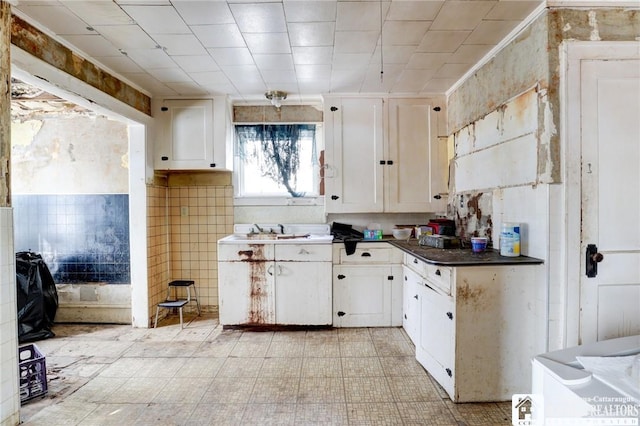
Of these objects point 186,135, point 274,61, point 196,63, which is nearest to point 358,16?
point 274,61

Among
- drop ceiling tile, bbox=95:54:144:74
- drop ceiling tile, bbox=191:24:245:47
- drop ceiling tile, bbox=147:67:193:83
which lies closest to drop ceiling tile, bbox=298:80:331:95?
drop ceiling tile, bbox=191:24:245:47

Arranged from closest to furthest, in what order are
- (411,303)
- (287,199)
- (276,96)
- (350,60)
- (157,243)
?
(350,60) → (411,303) → (276,96) → (157,243) → (287,199)

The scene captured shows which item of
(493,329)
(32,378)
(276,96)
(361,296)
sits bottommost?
(32,378)

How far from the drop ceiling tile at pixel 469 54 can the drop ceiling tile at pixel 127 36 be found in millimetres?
2160

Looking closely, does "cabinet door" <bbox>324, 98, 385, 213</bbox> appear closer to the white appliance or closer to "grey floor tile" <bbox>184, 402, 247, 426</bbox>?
"grey floor tile" <bbox>184, 402, 247, 426</bbox>

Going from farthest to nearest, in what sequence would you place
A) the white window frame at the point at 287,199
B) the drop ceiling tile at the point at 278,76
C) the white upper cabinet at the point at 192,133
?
1. the white window frame at the point at 287,199
2. the white upper cabinet at the point at 192,133
3. the drop ceiling tile at the point at 278,76

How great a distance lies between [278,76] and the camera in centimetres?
296

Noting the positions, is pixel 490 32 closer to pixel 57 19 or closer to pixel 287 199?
pixel 287 199

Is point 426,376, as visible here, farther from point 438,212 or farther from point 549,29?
point 549,29

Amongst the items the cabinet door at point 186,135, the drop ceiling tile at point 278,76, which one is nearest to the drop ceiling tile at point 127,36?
the drop ceiling tile at point 278,76

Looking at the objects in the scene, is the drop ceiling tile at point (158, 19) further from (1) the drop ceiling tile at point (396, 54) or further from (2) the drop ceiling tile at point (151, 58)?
(1) the drop ceiling tile at point (396, 54)

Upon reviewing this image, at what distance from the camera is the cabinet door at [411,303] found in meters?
2.55

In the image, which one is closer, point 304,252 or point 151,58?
point 151,58

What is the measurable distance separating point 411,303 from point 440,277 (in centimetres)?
67
